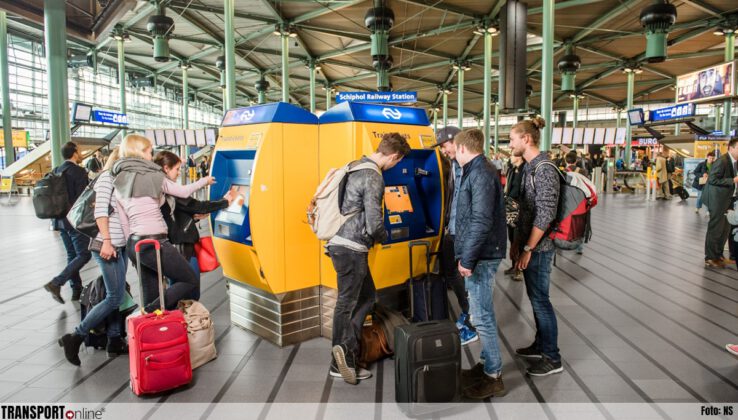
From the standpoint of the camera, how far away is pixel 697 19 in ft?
55.1

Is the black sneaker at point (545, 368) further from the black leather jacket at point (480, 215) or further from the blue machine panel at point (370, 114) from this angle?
the blue machine panel at point (370, 114)

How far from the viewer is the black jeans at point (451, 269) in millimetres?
3863

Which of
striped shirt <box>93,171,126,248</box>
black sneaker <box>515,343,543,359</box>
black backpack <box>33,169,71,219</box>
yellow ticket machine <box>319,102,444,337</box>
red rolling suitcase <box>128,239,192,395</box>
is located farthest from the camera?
black backpack <box>33,169,71,219</box>

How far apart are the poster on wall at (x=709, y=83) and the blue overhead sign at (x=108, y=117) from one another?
1878 centimetres

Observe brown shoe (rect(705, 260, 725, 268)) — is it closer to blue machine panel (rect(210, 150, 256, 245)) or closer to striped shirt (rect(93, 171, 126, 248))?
blue machine panel (rect(210, 150, 256, 245))

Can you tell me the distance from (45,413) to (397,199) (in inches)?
106

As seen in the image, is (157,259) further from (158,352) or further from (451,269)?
(451,269)

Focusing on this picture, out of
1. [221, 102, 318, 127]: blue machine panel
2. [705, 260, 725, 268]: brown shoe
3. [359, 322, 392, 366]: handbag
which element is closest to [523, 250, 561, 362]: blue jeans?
[359, 322, 392, 366]: handbag

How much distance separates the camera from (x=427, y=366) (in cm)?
253

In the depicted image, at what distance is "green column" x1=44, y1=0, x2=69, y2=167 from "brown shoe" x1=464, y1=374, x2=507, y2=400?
7.69m

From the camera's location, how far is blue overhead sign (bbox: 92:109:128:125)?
16875 millimetres

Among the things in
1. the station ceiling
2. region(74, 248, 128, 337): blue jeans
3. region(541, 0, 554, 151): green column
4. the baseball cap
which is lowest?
region(74, 248, 128, 337): blue jeans

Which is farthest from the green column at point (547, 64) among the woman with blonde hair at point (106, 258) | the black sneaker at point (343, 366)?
the woman with blonde hair at point (106, 258)

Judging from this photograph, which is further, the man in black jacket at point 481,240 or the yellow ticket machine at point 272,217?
the yellow ticket machine at point 272,217
